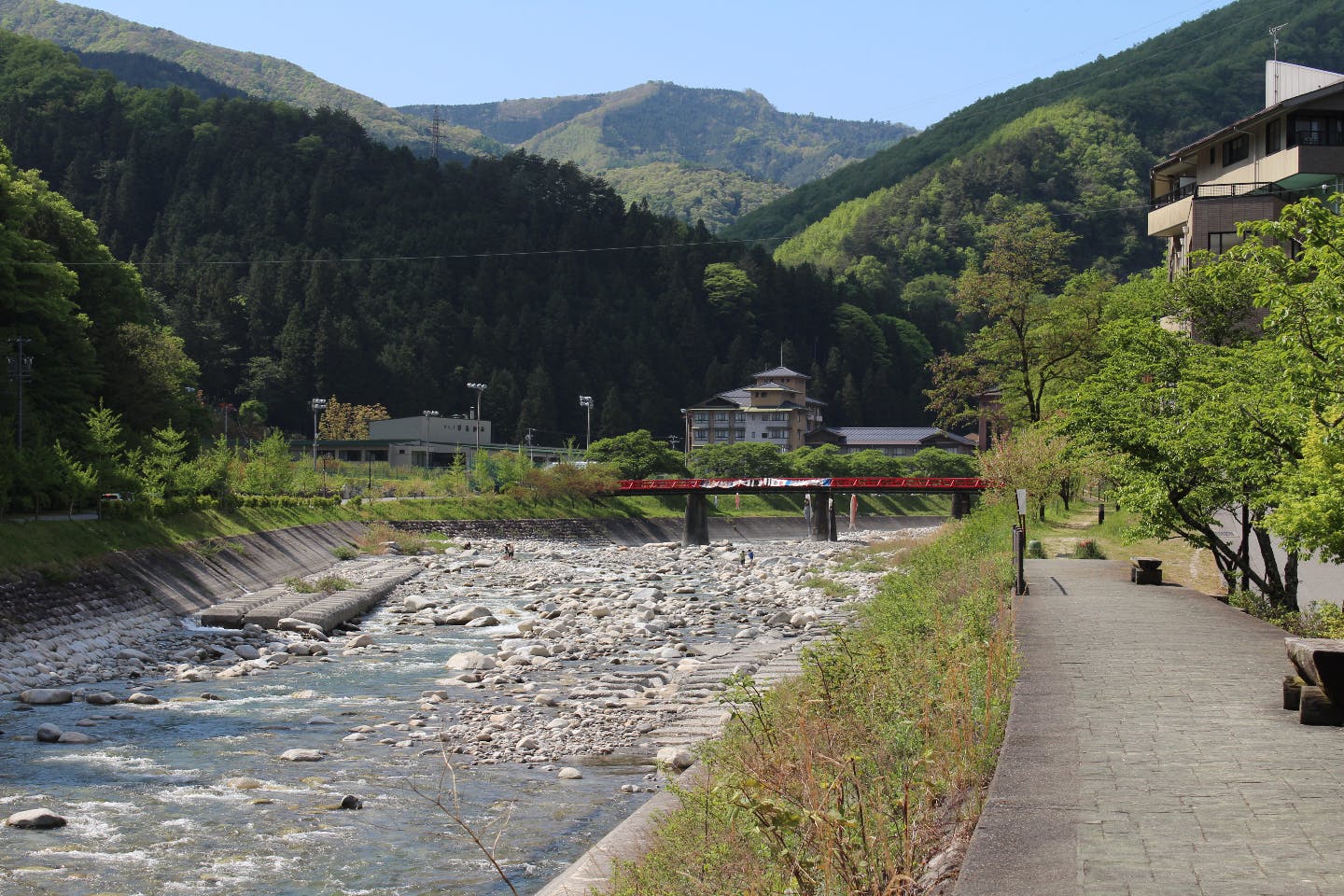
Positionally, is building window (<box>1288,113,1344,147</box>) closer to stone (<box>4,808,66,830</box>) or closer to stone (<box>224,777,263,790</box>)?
stone (<box>224,777,263,790</box>)

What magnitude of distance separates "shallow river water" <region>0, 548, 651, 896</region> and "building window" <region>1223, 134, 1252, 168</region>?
43718 millimetres

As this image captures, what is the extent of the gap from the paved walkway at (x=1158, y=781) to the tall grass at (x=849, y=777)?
0.41 m

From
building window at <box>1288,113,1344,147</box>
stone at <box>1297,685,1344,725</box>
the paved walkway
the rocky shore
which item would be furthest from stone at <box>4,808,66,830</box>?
building window at <box>1288,113,1344,147</box>

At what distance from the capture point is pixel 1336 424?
14.9m

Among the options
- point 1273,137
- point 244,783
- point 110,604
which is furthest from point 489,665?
point 1273,137

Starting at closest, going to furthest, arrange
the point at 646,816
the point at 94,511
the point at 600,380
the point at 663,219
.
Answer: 1. the point at 646,816
2. the point at 94,511
3. the point at 600,380
4. the point at 663,219

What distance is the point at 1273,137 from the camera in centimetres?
4628

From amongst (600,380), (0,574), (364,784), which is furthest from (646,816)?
(600,380)

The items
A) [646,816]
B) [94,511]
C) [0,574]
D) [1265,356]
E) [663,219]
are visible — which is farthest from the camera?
[663,219]

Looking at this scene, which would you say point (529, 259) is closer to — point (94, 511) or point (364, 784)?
point (94, 511)

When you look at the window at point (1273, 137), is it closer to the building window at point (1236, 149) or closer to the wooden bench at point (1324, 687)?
the building window at point (1236, 149)

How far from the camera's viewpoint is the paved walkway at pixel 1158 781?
594cm

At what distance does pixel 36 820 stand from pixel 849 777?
10326 millimetres

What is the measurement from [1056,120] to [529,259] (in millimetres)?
89670
